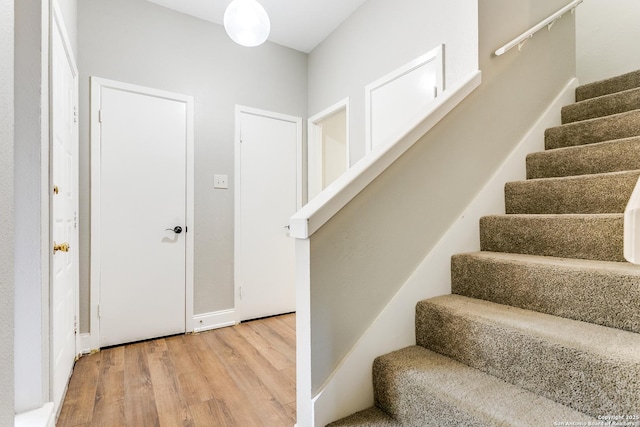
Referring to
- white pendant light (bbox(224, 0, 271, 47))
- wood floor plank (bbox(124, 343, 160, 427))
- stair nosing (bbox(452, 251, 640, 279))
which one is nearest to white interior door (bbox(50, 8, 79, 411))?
wood floor plank (bbox(124, 343, 160, 427))

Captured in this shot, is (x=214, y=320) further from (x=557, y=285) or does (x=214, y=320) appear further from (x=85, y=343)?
(x=557, y=285)

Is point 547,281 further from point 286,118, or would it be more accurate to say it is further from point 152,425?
point 286,118

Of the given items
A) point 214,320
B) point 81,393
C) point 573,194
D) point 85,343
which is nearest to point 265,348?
point 214,320

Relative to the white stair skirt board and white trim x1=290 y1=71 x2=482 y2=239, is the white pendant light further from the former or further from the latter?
the white stair skirt board

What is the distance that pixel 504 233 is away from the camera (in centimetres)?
149

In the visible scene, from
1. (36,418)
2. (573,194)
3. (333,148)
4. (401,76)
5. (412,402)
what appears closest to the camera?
(412,402)

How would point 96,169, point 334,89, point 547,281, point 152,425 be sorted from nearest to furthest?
point 547,281 → point 152,425 → point 96,169 → point 334,89

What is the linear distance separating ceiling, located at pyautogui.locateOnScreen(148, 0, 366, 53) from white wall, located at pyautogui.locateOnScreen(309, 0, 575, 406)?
62.0 inches

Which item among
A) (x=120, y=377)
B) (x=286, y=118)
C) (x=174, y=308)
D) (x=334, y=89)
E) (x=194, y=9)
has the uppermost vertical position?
(x=194, y=9)

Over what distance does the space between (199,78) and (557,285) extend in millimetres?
3051

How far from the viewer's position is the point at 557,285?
110cm

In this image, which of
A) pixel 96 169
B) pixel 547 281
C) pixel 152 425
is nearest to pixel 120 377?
pixel 152 425

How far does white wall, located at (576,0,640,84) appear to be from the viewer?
241cm

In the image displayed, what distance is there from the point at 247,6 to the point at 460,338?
7.69 feet
